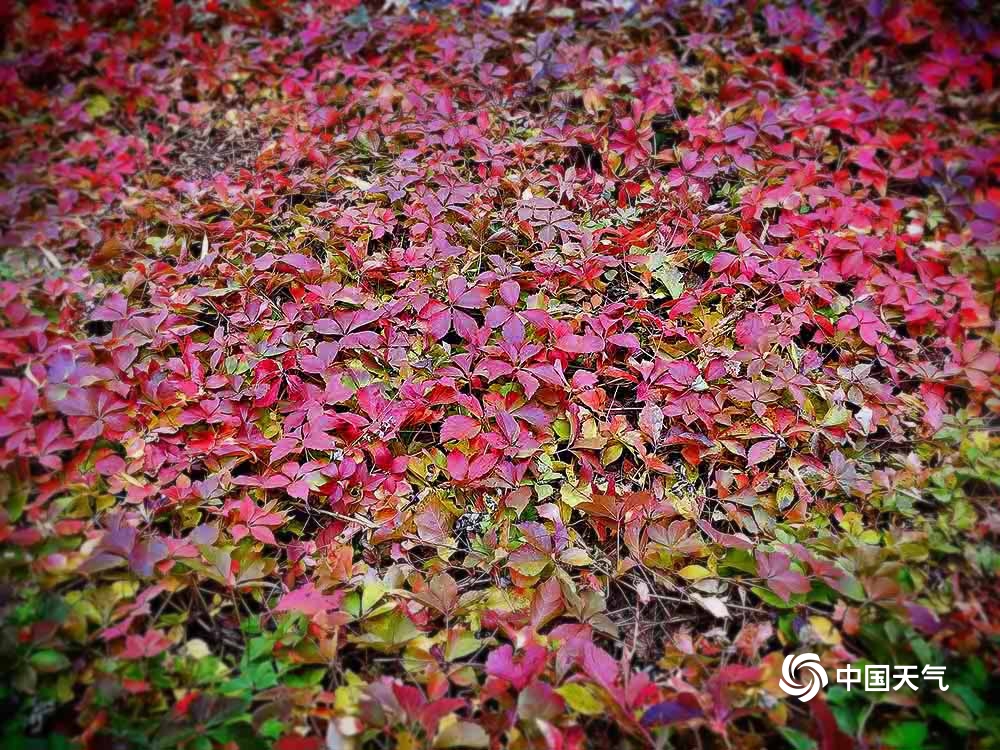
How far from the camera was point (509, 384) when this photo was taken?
1589mm

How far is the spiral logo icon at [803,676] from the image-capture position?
118 cm

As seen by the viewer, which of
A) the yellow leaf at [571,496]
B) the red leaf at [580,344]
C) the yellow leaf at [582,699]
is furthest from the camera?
the red leaf at [580,344]

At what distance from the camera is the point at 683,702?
3.67ft

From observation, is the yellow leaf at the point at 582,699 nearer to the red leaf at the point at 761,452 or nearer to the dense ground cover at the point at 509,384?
the dense ground cover at the point at 509,384

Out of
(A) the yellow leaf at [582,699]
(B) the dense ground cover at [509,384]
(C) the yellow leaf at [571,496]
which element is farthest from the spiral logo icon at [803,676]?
(C) the yellow leaf at [571,496]

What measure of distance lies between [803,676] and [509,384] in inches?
32.5

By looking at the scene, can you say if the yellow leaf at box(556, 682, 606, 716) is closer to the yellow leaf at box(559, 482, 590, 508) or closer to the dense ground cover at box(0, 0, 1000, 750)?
the dense ground cover at box(0, 0, 1000, 750)

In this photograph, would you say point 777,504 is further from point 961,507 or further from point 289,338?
point 289,338

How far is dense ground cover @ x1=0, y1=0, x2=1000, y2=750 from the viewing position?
1.20 meters

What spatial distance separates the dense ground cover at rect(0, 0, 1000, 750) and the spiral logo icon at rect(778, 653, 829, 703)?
0.03 m

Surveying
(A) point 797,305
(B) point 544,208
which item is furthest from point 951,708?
(B) point 544,208

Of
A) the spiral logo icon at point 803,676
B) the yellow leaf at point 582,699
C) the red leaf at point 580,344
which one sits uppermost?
the red leaf at point 580,344

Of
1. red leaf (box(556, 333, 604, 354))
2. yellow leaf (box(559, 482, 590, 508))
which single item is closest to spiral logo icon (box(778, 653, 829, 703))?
yellow leaf (box(559, 482, 590, 508))

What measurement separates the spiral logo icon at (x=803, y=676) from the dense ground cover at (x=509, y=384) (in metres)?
0.03
